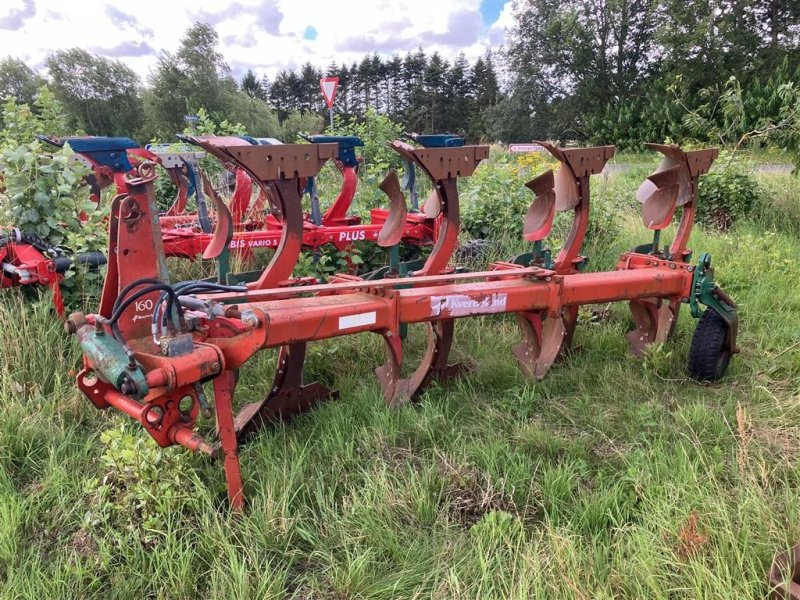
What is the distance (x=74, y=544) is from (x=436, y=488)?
1.37 meters

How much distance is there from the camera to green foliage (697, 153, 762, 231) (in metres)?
6.84

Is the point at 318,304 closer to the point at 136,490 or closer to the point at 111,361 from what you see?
the point at 111,361

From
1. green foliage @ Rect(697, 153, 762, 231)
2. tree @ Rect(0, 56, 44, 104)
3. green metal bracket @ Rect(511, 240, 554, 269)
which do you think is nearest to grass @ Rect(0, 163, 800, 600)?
green metal bracket @ Rect(511, 240, 554, 269)

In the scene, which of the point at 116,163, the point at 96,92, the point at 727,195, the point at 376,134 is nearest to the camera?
the point at 116,163

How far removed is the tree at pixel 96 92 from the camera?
32562mm

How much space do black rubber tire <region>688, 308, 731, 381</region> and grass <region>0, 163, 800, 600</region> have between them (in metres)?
0.10

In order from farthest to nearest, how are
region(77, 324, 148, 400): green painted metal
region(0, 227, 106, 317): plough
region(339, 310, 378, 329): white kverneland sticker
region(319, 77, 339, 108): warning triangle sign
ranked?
region(319, 77, 339, 108): warning triangle sign, region(0, 227, 106, 317): plough, region(339, 310, 378, 329): white kverneland sticker, region(77, 324, 148, 400): green painted metal

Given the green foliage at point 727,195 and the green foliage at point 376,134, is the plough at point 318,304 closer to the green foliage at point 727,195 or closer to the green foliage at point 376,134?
the green foliage at point 727,195

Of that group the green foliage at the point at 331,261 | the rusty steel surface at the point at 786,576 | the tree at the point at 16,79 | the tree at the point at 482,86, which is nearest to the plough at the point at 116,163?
the green foliage at the point at 331,261

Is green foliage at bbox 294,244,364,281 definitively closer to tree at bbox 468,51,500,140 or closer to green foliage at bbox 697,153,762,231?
green foliage at bbox 697,153,762,231

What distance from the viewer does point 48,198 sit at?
380 cm

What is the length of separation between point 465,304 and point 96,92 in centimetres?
3637

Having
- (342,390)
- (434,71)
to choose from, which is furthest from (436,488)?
(434,71)

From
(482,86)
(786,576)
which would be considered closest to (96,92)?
(482,86)
